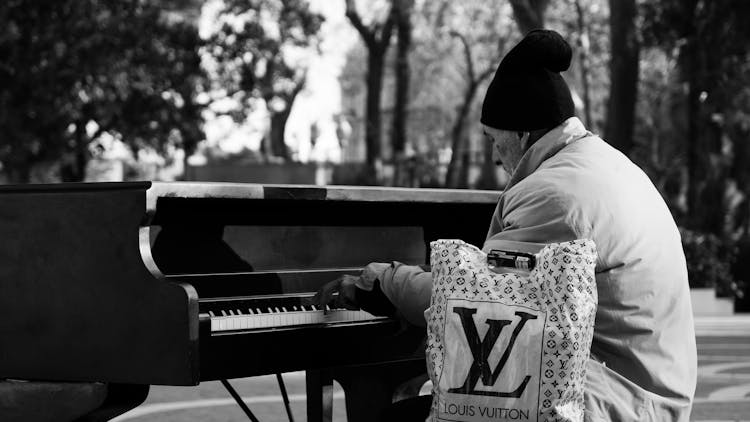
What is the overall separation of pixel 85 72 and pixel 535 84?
2606cm

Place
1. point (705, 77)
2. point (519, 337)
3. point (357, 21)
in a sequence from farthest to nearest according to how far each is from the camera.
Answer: point (357, 21) < point (705, 77) < point (519, 337)

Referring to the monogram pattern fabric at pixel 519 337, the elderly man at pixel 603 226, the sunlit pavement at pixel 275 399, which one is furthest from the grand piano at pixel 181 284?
the sunlit pavement at pixel 275 399

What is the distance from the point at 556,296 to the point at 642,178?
63 cm

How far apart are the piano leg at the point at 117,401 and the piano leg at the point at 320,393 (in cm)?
125

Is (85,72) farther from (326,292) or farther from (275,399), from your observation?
(326,292)

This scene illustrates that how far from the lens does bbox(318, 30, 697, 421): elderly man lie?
9.75ft

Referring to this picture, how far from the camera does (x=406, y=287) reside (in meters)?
3.45

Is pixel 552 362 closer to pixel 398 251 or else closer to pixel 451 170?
pixel 398 251

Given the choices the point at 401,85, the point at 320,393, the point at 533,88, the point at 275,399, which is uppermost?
the point at 401,85

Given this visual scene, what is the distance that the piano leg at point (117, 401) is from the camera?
11.6 feet

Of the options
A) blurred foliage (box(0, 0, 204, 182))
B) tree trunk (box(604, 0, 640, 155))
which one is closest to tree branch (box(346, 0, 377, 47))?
blurred foliage (box(0, 0, 204, 182))

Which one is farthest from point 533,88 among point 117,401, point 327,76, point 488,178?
point 327,76

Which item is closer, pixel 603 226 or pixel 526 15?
pixel 603 226

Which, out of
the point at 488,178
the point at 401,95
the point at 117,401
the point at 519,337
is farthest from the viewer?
the point at 401,95
